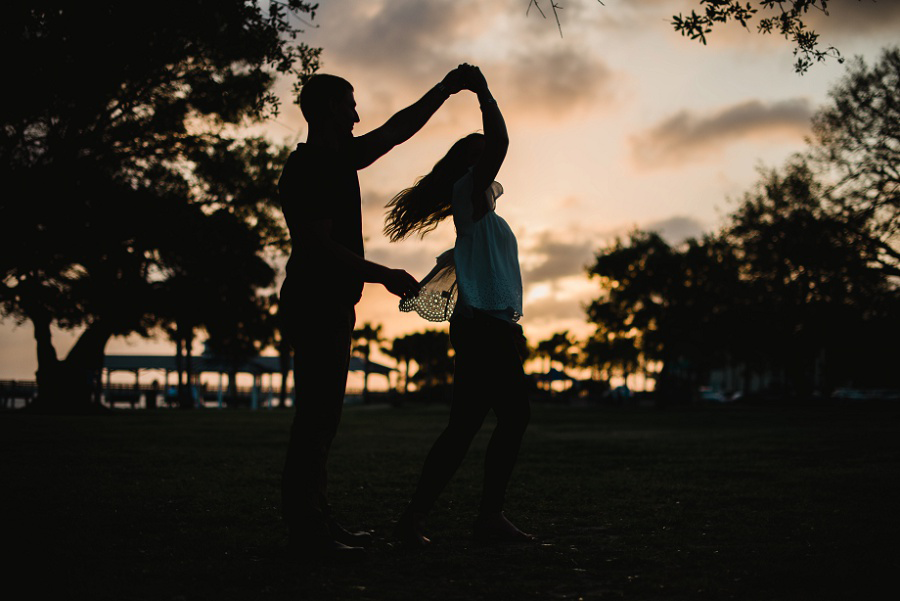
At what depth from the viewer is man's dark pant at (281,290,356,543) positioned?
156 inches

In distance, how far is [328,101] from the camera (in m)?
4.09

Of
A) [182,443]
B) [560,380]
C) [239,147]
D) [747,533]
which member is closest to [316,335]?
[747,533]

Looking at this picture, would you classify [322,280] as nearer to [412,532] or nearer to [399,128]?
[399,128]

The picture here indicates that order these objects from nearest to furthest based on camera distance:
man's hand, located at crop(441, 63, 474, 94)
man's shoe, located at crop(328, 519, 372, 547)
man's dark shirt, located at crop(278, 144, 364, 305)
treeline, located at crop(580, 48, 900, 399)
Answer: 1. man's dark shirt, located at crop(278, 144, 364, 305)
2. man's shoe, located at crop(328, 519, 372, 547)
3. man's hand, located at crop(441, 63, 474, 94)
4. treeline, located at crop(580, 48, 900, 399)

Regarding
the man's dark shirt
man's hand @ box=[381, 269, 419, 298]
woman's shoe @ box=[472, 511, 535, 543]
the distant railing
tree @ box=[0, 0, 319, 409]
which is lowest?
woman's shoe @ box=[472, 511, 535, 543]

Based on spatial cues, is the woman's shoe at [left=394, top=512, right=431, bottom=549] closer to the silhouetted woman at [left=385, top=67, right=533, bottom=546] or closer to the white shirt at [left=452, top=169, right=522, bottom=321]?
the silhouetted woman at [left=385, top=67, right=533, bottom=546]

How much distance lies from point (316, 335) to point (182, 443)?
1050cm

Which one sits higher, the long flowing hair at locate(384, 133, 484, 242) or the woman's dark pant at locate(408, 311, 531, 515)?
the long flowing hair at locate(384, 133, 484, 242)

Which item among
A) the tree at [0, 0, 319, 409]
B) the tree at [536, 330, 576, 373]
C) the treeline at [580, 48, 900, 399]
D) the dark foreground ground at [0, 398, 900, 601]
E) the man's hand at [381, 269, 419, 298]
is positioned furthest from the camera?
the tree at [536, 330, 576, 373]

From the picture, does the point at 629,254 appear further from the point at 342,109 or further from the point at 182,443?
the point at 342,109

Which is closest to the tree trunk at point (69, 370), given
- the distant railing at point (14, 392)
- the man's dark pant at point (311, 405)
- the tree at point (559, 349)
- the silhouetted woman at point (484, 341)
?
the distant railing at point (14, 392)

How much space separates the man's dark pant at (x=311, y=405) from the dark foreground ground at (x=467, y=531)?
0.24 meters

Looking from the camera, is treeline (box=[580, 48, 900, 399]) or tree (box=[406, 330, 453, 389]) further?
tree (box=[406, 330, 453, 389])

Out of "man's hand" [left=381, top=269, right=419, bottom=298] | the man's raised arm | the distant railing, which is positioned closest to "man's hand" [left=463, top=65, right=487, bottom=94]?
the man's raised arm
